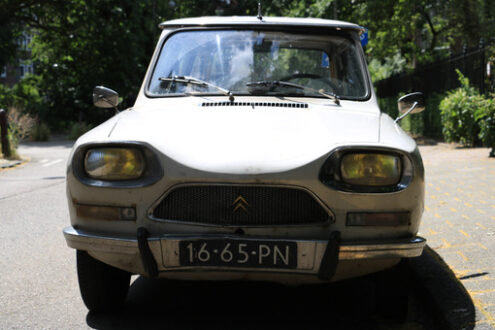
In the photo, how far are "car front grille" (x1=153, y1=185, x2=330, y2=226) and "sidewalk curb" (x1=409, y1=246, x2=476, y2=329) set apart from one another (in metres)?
1.01

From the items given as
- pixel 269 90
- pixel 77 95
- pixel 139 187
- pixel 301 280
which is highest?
pixel 269 90

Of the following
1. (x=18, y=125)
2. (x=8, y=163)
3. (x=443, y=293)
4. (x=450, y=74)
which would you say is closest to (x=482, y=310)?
(x=443, y=293)

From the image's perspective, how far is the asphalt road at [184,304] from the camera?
12.2 ft

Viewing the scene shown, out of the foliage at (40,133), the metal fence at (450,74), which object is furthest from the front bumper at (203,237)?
the foliage at (40,133)

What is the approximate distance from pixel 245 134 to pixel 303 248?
666 mm

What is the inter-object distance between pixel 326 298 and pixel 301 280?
1.04 metres

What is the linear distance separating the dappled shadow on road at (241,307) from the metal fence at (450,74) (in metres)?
11.2

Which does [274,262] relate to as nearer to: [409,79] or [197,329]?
[197,329]

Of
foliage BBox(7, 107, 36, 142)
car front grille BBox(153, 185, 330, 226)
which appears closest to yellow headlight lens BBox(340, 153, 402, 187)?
car front grille BBox(153, 185, 330, 226)

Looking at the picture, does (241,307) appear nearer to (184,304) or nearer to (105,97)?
(184,304)

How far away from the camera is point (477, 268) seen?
4418 mm

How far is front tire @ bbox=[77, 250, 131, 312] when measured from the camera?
3.62m

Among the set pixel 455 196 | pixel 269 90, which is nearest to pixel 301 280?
pixel 269 90

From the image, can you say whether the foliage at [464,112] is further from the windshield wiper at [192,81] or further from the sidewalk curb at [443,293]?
the windshield wiper at [192,81]
